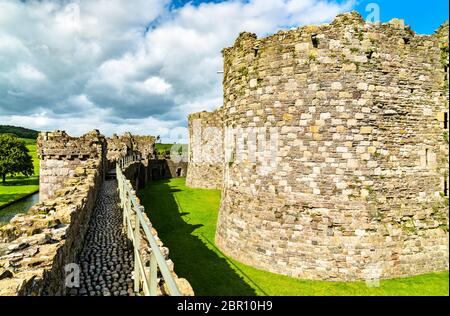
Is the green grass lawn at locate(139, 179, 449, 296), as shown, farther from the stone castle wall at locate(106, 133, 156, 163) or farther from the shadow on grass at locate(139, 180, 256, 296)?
the stone castle wall at locate(106, 133, 156, 163)

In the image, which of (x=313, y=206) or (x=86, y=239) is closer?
(x=86, y=239)

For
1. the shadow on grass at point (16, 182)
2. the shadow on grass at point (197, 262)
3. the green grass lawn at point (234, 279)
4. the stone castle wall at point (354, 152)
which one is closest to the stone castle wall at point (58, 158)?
the shadow on grass at point (197, 262)

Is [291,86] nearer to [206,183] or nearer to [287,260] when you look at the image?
[287,260]

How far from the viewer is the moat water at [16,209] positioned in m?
28.2

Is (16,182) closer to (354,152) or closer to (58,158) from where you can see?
(58,158)

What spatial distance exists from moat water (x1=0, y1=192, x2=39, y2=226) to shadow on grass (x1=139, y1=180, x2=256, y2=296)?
18.4 meters

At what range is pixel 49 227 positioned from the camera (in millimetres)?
5906

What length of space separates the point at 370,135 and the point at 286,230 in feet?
12.8

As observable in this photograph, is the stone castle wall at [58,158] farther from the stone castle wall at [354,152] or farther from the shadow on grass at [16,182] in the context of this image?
the shadow on grass at [16,182]

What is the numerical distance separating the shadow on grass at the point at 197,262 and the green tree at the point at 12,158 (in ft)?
128

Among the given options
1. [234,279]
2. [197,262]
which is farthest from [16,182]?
[234,279]
